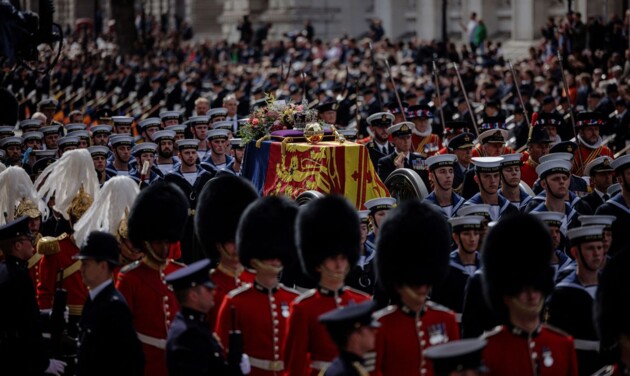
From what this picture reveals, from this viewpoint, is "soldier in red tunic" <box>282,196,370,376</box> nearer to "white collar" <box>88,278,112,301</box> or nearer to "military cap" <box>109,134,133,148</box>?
"white collar" <box>88,278,112,301</box>

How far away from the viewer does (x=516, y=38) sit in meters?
30.1

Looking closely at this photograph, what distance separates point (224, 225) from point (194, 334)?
1.50 metres

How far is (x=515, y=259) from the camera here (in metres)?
6.04

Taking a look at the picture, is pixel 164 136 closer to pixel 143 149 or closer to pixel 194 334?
pixel 143 149

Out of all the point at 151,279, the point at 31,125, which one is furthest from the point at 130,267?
the point at 31,125

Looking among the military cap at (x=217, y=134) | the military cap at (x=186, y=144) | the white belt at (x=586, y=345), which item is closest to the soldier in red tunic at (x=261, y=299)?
the white belt at (x=586, y=345)

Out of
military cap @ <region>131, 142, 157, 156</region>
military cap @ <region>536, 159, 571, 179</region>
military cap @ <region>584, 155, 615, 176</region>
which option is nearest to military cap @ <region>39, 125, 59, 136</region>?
military cap @ <region>131, 142, 157, 156</region>

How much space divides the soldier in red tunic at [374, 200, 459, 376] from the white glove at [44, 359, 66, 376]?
7.09 ft

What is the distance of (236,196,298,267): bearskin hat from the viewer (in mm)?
6664

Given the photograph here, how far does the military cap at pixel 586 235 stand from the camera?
7.11m

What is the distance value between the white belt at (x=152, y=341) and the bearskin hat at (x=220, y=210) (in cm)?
58

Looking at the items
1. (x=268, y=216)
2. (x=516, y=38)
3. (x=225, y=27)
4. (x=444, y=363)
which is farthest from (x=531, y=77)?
(x=225, y=27)

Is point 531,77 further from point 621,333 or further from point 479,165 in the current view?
point 621,333

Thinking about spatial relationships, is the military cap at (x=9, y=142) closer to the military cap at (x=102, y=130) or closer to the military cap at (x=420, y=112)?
the military cap at (x=102, y=130)
